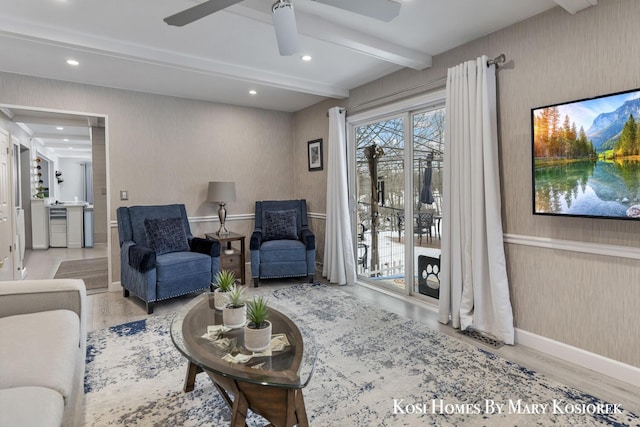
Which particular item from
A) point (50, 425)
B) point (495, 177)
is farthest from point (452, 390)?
point (50, 425)

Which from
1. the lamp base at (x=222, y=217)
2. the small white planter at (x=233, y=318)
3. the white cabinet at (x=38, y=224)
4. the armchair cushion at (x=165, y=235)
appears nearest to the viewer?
the small white planter at (x=233, y=318)

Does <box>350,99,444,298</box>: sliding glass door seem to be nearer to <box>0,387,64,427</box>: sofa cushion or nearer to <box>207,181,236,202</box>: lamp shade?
<box>207,181,236,202</box>: lamp shade

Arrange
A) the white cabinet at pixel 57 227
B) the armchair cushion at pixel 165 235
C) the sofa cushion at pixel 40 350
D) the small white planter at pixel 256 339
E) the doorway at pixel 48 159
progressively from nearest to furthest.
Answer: the sofa cushion at pixel 40 350, the small white planter at pixel 256 339, the armchair cushion at pixel 165 235, the doorway at pixel 48 159, the white cabinet at pixel 57 227

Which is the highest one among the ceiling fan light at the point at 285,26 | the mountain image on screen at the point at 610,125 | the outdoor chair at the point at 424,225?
the ceiling fan light at the point at 285,26

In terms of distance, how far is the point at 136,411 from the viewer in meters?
1.89

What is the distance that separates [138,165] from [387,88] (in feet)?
9.83

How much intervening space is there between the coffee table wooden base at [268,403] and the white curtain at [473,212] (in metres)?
1.85

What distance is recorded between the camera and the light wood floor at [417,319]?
207cm

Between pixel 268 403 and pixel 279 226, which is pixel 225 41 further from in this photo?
pixel 268 403

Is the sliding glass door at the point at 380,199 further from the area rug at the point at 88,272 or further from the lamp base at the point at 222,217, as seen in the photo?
the area rug at the point at 88,272

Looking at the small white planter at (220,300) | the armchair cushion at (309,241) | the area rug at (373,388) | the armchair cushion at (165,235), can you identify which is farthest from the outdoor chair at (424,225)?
the armchair cushion at (165,235)

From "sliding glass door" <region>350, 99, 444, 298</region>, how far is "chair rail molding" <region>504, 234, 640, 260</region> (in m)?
0.88

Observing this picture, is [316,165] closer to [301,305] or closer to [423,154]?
[423,154]

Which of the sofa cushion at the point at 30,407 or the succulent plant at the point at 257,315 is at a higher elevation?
the succulent plant at the point at 257,315
